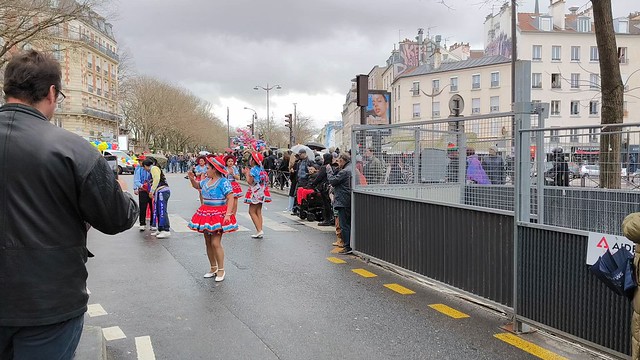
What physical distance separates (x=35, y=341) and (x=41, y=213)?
0.53 metres

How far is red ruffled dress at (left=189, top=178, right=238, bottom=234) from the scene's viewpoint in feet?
21.7

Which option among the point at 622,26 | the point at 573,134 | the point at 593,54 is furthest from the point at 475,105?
the point at 573,134

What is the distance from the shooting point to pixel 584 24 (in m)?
55.8

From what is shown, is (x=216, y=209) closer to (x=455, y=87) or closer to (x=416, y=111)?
(x=455, y=87)

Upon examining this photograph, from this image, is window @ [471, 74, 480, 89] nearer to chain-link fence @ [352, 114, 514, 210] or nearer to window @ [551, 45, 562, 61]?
window @ [551, 45, 562, 61]

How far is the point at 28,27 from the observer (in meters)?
18.8

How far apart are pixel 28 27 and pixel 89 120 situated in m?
58.9

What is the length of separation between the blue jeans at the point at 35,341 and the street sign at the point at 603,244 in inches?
147

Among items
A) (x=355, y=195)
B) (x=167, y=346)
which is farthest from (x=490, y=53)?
(x=167, y=346)

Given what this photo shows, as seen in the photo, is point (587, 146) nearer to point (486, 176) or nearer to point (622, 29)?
point (486, 176)

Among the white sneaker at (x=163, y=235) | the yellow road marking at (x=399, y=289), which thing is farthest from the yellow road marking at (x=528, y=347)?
the white sneaker at (x=163, y=235)

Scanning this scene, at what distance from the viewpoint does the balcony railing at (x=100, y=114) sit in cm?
7106

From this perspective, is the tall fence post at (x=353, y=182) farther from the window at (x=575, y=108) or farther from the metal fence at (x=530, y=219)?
→ the window at (x=575, y=108)

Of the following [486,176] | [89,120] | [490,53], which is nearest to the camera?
[486,176]
